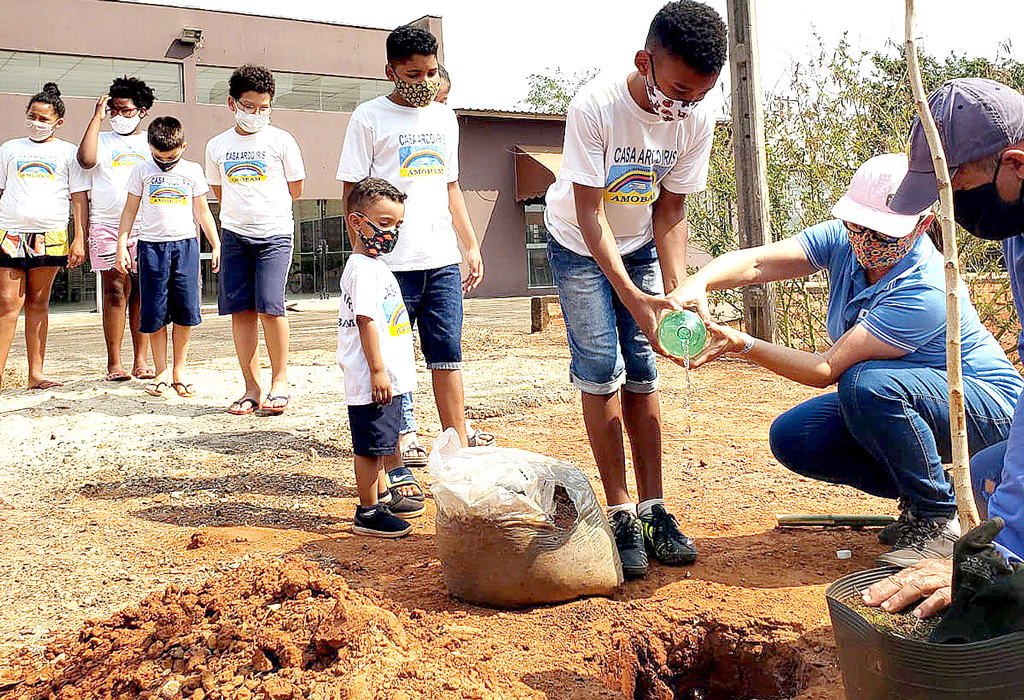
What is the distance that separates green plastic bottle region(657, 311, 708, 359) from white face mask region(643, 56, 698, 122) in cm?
67

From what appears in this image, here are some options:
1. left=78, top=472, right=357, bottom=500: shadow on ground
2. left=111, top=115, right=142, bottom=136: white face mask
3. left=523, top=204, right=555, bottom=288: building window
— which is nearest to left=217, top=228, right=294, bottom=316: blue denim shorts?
left=78, top=472, right=357, bottom=500: shadow on ground

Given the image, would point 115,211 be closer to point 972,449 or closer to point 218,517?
point 218,517

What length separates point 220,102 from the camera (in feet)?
70.1

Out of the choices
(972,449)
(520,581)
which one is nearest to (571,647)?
(520,581)

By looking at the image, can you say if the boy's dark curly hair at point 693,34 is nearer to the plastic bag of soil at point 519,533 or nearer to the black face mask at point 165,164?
the plastic bag of soil at point 519,533

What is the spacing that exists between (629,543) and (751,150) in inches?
213

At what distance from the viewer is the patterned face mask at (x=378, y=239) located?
13.1 ft

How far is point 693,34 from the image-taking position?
288cm

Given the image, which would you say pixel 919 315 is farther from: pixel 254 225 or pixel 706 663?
pixel 254 225

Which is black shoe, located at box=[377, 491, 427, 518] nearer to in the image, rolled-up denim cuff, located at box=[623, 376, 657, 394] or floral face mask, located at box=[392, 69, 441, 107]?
rolled-up denim cuff, located at box=[623, 376, 657, 394]

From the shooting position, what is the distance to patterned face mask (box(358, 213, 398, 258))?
13.1ft

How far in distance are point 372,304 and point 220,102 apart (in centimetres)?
1925

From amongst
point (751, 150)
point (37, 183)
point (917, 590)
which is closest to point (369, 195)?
point (917, 590)

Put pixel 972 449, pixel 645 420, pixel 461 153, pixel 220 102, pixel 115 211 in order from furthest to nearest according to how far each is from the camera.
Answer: pixel 461 153 < pixel 220 102 < pixel 115 211 < pixel 645 420 < pixel 972 449
